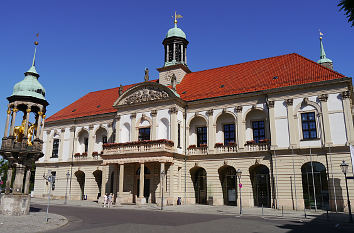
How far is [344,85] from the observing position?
2680 cm

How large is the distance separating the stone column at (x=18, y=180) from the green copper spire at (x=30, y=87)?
5.01m

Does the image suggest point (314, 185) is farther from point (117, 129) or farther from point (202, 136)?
point (117, 129)

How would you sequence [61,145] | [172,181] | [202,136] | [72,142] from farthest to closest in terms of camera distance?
[61,145], [72,142], [202,136], [172,181]

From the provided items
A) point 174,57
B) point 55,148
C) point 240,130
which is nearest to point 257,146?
point 240,130

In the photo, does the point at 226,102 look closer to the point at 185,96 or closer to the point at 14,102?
the point at 185,96

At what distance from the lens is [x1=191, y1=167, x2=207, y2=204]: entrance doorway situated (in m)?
32.3

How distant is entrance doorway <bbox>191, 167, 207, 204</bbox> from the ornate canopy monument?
1665cm

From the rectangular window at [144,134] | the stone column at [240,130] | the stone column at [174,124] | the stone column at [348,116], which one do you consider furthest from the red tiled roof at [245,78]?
the rectangular window at [144,134]

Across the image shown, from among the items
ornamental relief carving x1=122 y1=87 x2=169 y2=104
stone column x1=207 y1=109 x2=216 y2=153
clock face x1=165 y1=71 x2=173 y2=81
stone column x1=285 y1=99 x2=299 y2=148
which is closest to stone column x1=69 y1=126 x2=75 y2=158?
ornamental relief carving x1=122 y1=87 x2=169 y2=104

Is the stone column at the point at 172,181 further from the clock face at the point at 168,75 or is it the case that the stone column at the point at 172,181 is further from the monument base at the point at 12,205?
the monument base at the point at 12,205

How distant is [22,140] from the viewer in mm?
20688

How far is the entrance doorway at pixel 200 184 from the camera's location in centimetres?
3231

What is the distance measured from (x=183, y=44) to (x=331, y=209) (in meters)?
26.5

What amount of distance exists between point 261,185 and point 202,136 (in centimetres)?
778
